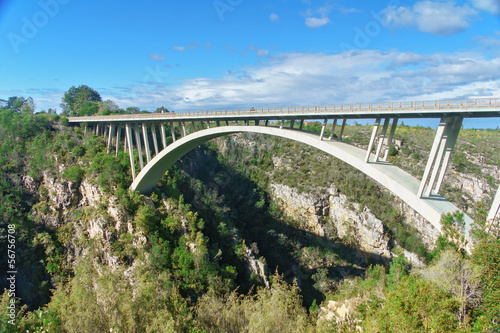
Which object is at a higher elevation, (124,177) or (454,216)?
(454,216)

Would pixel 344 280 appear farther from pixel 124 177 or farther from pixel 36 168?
pixel 36 168

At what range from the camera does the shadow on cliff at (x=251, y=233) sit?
2666 cm

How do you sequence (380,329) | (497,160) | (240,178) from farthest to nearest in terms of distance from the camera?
1. (240,178)
2. (497,160)
3. (380,329)

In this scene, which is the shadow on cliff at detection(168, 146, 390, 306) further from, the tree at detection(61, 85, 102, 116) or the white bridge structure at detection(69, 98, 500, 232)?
the tree at detection(61, 85, 102, 116)

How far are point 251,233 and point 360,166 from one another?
23.9m

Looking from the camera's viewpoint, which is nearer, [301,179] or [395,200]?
[395,200]

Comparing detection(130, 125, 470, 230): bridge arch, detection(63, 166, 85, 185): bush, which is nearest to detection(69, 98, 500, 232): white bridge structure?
detection(130, 125, 470, 230): bridge arch

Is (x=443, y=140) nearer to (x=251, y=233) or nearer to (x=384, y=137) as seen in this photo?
(x=384, y=137)

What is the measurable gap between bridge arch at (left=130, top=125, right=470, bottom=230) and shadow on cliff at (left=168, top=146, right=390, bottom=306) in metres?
7.44

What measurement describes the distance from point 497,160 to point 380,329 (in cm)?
3654

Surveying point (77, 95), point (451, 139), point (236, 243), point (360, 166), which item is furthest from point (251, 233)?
point (77, 95)

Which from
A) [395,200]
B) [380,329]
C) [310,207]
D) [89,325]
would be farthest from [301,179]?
[89,325]

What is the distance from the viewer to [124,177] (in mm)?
26703

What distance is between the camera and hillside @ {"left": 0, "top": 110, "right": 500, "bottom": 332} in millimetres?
9891
